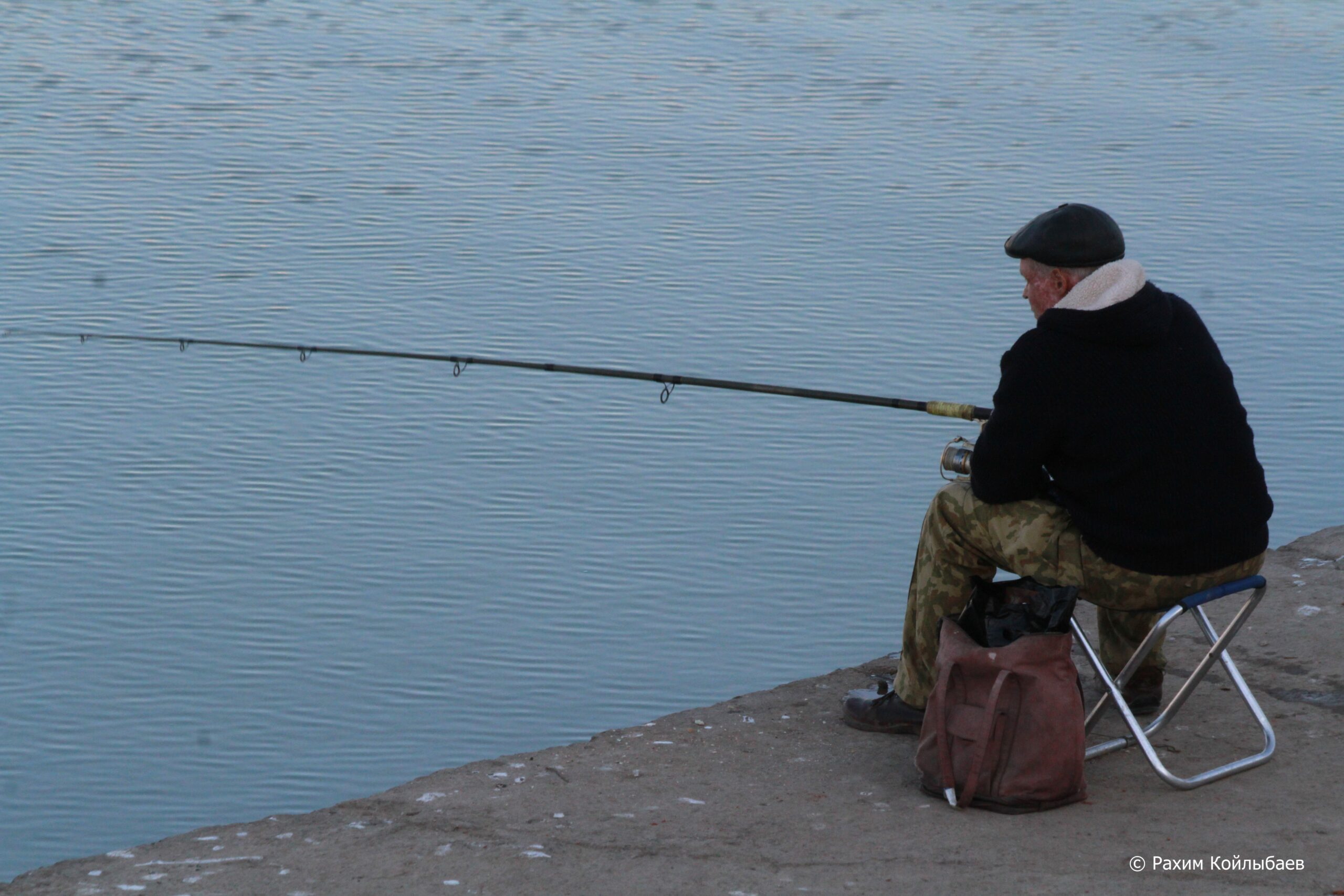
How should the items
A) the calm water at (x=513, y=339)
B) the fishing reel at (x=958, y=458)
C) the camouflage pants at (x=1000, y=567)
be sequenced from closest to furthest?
1. the camouflage pants at (x=1000, y=567)
2. the fishing reel at (x=958, y=458)
3. the calm water at (x=513, y=339)

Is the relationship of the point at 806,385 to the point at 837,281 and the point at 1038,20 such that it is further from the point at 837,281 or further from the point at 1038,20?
the point at 1038,20

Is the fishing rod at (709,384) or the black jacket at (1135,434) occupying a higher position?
the black jacket at (1135,434)

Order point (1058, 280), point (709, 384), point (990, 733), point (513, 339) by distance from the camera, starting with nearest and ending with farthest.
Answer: point (990, 733) → point (1058, 280) → point (709, 384) → point (513, 339)

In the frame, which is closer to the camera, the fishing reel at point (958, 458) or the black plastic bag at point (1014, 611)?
the black plastic bag at point (1014, 611)

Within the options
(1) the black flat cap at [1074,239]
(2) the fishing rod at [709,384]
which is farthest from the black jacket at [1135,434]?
(2) the fishing rod at [709,384]

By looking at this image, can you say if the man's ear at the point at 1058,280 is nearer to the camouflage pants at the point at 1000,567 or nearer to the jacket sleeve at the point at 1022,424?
the jacket sleeve at the point at 1022,424

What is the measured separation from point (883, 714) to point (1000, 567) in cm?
33

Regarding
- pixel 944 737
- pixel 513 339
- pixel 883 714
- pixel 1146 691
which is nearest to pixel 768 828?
pixel 944 737

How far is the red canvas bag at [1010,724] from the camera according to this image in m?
2.63

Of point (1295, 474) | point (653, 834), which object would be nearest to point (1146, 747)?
point (653, 834)

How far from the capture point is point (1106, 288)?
8.93ft

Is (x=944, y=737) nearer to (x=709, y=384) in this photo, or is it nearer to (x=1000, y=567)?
(x=1000, y=567)

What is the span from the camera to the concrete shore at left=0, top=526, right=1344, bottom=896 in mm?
2504

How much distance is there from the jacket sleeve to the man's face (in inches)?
5.7
